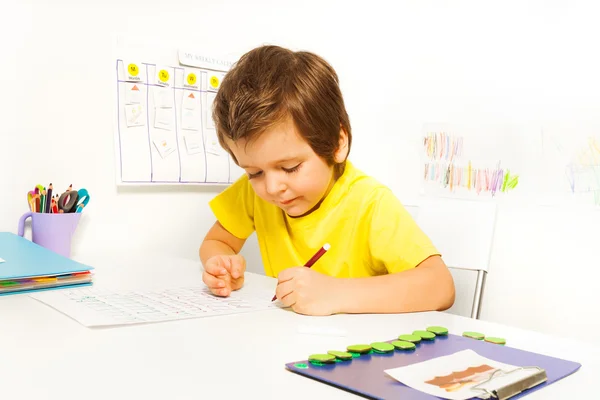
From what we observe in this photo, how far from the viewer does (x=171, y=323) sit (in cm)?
76

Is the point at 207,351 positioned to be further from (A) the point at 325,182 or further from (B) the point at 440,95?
(B) the point at 440,95

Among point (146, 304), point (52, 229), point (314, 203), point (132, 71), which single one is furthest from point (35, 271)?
point (132, 71)

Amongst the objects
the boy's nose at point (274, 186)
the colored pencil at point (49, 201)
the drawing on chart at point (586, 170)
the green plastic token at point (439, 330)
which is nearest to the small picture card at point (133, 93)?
the colored pencil at point (49, 201)

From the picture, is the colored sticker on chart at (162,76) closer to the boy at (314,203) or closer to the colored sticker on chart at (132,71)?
the colored sticker on chart at (132,71)

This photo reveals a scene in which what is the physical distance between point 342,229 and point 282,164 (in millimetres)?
223

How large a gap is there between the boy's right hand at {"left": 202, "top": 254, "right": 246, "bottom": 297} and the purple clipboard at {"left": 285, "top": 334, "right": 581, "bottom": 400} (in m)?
0.32

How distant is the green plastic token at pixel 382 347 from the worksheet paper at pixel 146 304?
0.25 meters

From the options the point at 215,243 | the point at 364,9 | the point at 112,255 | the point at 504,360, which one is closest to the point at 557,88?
the point at 364,9

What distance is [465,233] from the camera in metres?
1.27

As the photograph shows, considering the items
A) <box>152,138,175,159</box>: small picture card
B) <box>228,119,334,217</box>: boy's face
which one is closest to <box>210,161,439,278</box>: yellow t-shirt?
<box>228,119,334,217</box>: boy's face

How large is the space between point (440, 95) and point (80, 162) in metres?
1.00

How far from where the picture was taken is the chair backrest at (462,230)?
4.07ft

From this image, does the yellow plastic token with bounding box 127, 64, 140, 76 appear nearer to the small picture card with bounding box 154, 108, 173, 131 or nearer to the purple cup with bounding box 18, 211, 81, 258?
the small picture card with bounding box 154, 108, 173, 131

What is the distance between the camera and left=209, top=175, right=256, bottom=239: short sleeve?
133 cm
